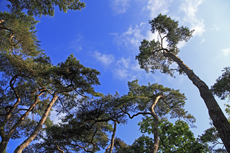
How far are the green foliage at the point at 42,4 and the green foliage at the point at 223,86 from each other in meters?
12.7

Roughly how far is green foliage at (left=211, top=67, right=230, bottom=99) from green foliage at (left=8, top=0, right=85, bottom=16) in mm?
12723

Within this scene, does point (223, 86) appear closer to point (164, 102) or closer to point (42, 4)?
point (164, 102)

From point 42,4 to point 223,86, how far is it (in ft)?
52.9

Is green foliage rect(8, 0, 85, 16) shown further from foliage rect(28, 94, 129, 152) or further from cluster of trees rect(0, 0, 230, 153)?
foliage rect(28, 94, 129, 152)

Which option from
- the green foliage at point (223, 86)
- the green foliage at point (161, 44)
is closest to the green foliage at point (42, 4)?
the green foliage at point (161, 44)

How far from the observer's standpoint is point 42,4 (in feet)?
39.2

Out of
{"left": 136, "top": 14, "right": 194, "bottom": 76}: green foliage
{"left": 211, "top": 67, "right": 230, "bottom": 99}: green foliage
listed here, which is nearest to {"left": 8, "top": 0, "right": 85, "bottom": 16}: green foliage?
{"left": 136, "top": 14, "right": 194, "bottom": 76}: green foliage

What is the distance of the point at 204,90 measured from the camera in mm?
6012

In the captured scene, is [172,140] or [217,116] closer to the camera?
[217,116]

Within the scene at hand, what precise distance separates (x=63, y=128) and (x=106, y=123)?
5054 millimetres

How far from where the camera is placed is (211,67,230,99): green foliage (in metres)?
8.14

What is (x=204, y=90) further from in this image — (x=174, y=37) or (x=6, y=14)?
(x=6, y=14)

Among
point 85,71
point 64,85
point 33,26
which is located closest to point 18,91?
point 64,85

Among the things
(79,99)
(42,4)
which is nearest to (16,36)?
(42,4)
